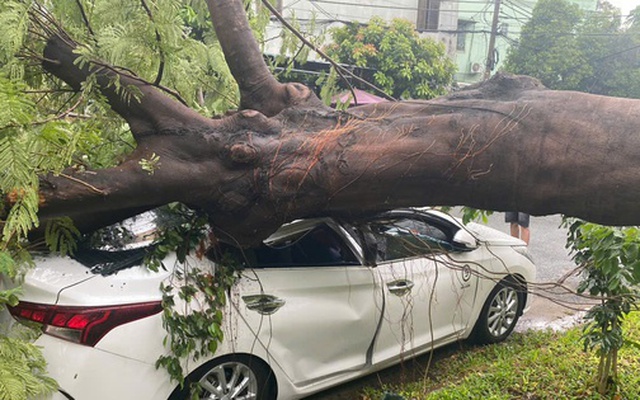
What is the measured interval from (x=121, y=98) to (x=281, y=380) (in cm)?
199

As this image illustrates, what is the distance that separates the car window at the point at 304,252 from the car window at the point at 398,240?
262 millimetres

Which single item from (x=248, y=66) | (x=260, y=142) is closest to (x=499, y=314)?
(x=260, y=142)

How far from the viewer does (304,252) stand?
3529mm

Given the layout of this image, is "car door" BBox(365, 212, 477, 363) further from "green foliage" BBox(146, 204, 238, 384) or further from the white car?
"green foliage" BBox(146, 204, 238, 384)

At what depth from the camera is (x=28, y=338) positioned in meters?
2.51

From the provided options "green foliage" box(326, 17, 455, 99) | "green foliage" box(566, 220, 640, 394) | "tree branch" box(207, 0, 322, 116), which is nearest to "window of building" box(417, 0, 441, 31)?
"green foliage" box(326, 17, 455, 99)

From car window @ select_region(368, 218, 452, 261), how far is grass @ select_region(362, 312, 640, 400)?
1.00 m

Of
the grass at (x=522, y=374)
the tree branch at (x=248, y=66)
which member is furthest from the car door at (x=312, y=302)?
the tree branch at (x=248, y=66)

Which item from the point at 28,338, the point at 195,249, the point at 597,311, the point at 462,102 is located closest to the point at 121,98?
the point at 195,249

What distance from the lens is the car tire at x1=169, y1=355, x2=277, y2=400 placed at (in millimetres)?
3035

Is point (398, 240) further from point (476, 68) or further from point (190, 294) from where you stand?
point (476, 68)

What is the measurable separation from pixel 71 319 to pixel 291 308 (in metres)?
1.29

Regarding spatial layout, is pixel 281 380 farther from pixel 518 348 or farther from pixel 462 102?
pixel 518 348

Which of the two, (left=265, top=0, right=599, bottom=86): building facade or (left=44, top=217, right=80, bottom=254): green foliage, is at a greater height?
(left=265, top=0, right=599, bottom=86): building facade
